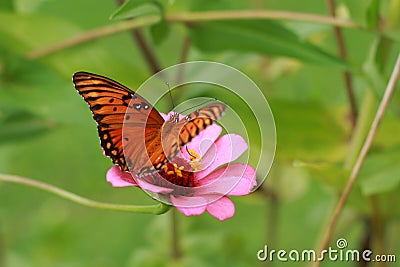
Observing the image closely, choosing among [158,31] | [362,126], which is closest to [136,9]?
[158,31]

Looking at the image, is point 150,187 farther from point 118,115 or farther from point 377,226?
point 377,226

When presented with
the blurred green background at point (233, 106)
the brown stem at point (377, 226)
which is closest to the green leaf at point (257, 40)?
the blurred green background at point (233, 106)

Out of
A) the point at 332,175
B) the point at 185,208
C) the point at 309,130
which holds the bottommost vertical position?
the point at 185,208

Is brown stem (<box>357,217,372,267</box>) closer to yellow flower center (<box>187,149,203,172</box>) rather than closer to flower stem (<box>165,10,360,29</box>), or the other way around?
flower stem (<box>165,10,360,29</box>)

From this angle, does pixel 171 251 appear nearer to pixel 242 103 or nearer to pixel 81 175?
pixel 242 103

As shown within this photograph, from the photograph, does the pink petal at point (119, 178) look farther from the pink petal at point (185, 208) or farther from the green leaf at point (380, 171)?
the green leaf at point (380, 171)

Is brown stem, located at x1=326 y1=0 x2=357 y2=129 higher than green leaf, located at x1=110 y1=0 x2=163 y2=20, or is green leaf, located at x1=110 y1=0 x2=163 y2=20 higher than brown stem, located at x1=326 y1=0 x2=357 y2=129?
brown stem, located at x1=326 y1=0 x2=357 y2=129

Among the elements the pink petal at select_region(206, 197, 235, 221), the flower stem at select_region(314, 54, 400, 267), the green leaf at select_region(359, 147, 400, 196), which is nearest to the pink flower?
the pink petal at select_region(206, 197, 235, 221)

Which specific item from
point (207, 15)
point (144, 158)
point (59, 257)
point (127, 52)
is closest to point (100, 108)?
point (144, 158)
